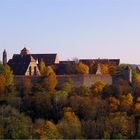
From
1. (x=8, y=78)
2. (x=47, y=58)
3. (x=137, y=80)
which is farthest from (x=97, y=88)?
(x=47, y=58)

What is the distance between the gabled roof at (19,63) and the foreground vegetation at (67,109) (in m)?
3.09

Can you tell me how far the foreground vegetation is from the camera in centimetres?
2245

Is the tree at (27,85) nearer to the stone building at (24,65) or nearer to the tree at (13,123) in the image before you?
the tree at (13,123)

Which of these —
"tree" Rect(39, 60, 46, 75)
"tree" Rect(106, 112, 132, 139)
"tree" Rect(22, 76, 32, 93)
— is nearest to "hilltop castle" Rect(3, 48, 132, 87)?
"tree" Rect(39, 60, 46, 75)

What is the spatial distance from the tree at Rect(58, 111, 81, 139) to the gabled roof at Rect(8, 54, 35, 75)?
10.00m

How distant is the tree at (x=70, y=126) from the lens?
21906 mm

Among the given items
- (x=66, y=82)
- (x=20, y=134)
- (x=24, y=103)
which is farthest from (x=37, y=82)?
(x=20, y=134)

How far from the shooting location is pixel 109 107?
2656 centimetres

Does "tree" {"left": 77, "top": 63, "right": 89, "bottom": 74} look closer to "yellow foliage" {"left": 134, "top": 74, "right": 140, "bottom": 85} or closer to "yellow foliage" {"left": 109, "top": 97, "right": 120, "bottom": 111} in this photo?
"yellow foliage" {"left": 134, "top": 74, "right": 140, "bottom": 85}

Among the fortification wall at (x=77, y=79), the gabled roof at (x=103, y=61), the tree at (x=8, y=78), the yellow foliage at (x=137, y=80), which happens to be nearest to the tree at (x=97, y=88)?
the fortification wall at (x=77, y=79)

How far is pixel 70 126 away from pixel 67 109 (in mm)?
3232

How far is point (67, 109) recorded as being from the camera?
86.0ft

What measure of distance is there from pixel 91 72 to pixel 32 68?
3.33 metres

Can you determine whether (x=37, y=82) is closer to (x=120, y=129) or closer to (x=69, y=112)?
(x=69, y=112)
